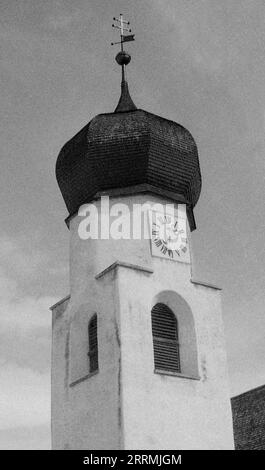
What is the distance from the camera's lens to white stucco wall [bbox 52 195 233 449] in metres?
17.0

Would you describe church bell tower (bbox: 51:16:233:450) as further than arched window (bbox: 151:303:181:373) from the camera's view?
No

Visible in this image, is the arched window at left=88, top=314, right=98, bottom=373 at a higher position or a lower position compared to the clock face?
lower

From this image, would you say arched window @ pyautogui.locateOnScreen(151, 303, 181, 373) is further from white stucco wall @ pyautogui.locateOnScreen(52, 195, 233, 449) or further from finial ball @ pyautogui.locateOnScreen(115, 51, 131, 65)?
finial ball @ pyautogui.locateOnScreen(115, 51, 131, 65)

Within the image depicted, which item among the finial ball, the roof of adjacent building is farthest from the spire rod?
the roof of adjacent building

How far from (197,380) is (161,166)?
5.22 meters

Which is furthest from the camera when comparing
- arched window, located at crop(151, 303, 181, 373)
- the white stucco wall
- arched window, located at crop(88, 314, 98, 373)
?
arched window, located at crop(88, 314, 98, 373)

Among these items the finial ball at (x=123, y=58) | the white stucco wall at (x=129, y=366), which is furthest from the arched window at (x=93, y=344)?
the finial ball at (x=123, y=58)

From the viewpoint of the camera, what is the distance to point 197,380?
59.6ft

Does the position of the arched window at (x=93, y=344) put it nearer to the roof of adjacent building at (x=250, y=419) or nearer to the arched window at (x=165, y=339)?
the arched window at (x=165, y=339)

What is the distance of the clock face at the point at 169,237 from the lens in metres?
19.3

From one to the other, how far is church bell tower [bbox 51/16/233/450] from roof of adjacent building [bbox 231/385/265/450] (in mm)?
5036

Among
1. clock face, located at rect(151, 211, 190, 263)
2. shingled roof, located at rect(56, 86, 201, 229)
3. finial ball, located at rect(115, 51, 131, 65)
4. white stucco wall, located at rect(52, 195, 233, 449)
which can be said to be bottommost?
white stucco wall, located at rect(52, 195, 233, 449)

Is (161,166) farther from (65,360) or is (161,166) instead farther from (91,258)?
(65,360)
